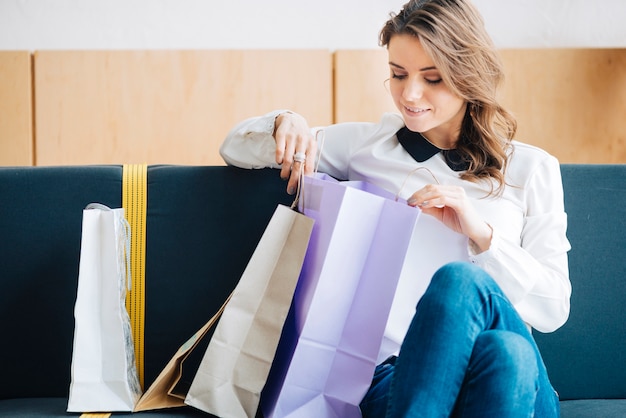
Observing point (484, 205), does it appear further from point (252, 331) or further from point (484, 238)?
point (252, 331)

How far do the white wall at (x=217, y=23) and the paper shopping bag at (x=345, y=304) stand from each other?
1592 mm

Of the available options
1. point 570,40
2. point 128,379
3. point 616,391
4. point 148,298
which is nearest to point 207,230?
point 148,298

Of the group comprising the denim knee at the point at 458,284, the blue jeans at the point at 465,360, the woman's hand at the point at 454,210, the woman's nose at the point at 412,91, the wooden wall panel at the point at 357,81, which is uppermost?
the wooden wall panel at the point at 357,81

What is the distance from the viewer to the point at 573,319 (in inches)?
66.0

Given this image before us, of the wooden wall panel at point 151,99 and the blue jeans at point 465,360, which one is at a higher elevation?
the wooden wall panel at point 151,99

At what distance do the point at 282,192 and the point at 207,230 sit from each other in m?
0.18

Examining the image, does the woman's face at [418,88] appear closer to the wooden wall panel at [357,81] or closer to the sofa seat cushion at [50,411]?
the sofa seat cushion at [50,411]

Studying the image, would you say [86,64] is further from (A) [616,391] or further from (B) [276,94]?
(A) [616,391]

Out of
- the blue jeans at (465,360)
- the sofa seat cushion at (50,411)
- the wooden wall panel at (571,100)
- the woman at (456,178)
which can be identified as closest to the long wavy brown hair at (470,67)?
the woman at (456,178)

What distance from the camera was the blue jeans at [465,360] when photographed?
104 centimetres

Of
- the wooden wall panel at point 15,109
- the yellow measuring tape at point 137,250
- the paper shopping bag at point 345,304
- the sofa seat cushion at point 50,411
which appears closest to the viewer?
the paper shopping bag at point 345,304

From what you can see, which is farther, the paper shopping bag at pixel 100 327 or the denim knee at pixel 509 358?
the paper shopping bag at pixel 100 327

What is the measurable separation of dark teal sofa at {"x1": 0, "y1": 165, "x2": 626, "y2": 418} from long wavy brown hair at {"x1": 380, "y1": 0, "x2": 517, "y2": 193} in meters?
0.29

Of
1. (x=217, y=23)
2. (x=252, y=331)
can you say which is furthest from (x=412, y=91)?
(x=217, y=23)
